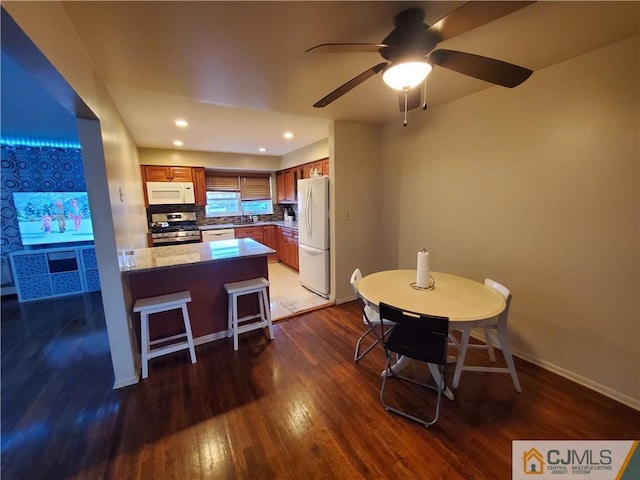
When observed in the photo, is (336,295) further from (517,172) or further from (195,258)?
(517,172)

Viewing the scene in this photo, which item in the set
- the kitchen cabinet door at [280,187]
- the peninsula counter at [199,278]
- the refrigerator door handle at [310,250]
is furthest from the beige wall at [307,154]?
the peninsula counter at [199,278]

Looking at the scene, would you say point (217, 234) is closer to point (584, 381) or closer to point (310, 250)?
point (310, 250)

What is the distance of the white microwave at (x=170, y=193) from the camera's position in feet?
15.6

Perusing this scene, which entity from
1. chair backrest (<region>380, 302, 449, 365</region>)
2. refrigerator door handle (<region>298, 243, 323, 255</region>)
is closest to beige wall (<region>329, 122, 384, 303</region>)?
refrigerator door handle (<region>298, 243, 323, 255</region>)

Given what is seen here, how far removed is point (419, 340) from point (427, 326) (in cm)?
31

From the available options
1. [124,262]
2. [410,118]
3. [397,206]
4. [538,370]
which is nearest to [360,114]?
[410,118]

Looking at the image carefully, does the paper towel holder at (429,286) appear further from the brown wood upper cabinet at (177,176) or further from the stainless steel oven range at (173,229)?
the brown wood upper cabinet at (177,176)

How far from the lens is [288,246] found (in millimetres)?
5402

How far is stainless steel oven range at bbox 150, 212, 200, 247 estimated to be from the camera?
471 cm

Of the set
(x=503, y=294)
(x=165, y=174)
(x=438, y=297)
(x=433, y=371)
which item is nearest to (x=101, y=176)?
(x=438, y=297)

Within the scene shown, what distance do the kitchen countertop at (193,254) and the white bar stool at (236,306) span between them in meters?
0.30

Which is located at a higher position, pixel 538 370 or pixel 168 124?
pixel 168 124

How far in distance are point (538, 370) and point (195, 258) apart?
10.3 ft

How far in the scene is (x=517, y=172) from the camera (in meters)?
2.20
